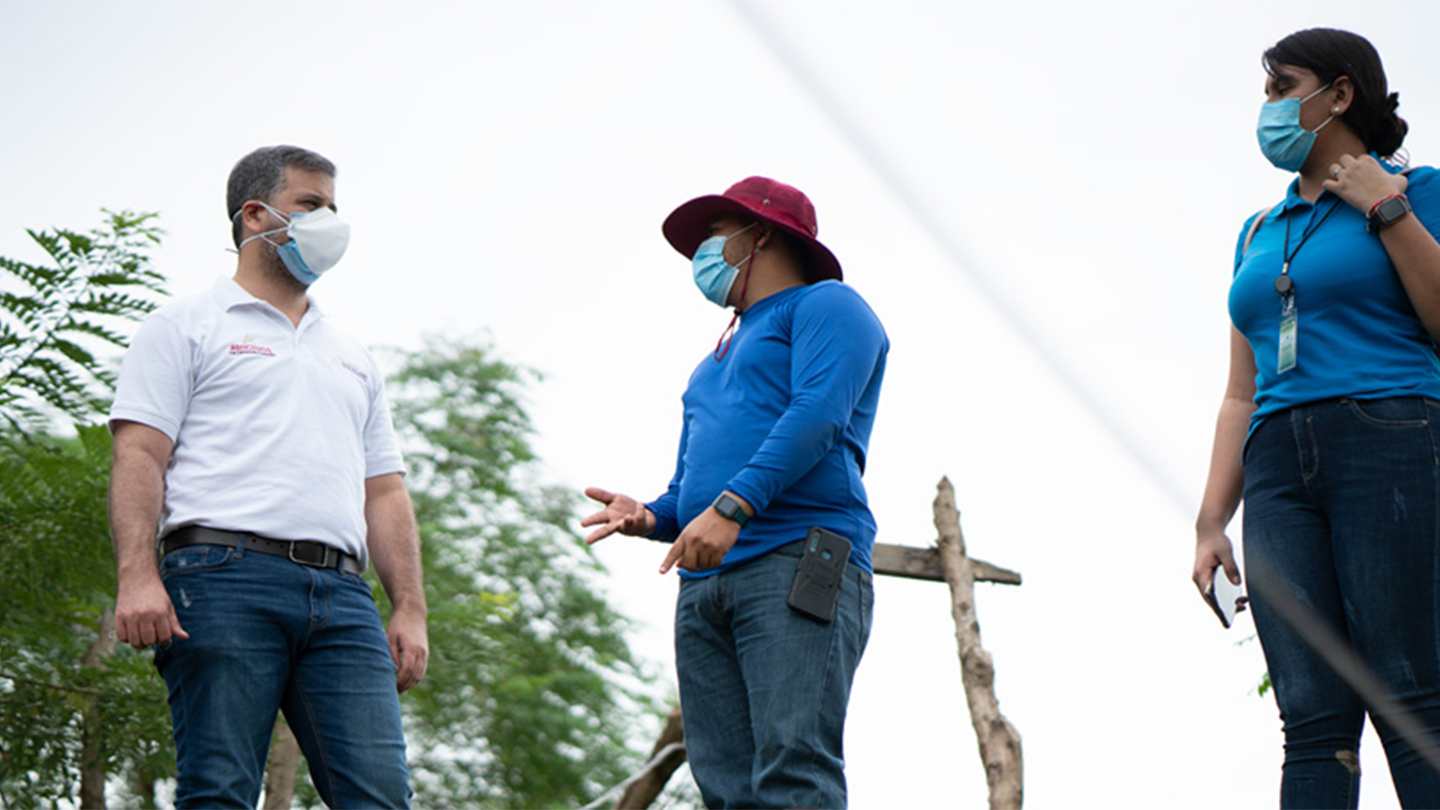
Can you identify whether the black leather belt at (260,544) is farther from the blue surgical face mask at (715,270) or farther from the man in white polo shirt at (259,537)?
the blue surgical face mask at (715,270)

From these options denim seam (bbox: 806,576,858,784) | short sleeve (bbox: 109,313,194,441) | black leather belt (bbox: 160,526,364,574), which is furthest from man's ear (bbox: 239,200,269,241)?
denim seam (bbox: 806,576,858,784)

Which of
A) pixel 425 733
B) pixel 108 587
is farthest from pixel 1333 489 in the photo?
pixel 425 733

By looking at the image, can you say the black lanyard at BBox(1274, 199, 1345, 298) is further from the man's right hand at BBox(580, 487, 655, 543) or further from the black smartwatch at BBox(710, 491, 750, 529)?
the man's right hand at BBox(580, 487, 655, 543)

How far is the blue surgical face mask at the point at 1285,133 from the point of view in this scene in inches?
121

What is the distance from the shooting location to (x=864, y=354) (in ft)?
10.7

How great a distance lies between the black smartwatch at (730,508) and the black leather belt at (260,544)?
0.93m

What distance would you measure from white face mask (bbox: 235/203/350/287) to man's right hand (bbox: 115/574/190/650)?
0.92 metres

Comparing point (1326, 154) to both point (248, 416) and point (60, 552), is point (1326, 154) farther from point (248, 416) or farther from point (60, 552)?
point (60, 552)

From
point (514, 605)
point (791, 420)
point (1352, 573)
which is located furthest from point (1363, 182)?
point (514, 605)

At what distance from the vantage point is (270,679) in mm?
3119

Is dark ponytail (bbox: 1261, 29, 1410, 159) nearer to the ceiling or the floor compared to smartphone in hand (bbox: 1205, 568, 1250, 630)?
nearer to the ceiling

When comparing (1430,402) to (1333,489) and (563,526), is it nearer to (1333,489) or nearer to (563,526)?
(1333,489)

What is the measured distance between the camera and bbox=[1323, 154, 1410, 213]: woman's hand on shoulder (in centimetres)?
289

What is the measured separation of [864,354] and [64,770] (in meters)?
5.15
